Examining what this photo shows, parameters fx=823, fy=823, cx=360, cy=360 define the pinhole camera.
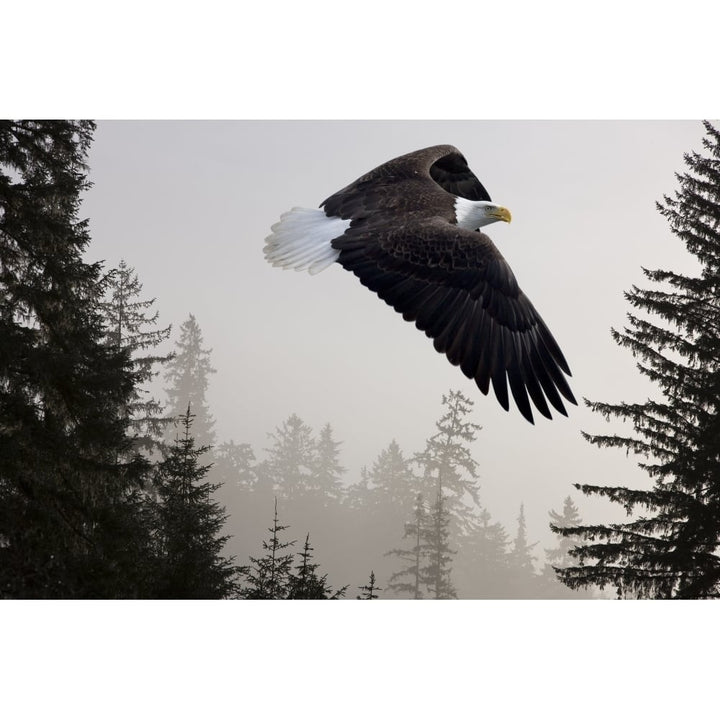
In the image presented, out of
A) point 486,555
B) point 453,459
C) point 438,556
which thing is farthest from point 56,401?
point 486,555

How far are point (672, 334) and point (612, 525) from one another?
4.47 ft

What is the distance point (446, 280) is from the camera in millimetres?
3846

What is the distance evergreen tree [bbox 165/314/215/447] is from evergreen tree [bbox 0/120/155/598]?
532 mm

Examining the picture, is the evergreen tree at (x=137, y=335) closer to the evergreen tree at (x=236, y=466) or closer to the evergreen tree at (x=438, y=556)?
the evergreen tree at (x=236, y=466)

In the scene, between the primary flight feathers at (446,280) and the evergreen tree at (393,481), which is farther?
the evergreen tree at (393,481)

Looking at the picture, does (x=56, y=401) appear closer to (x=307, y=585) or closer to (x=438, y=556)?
(x=307, y=585)

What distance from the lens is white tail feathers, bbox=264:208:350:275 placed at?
425 centimetres

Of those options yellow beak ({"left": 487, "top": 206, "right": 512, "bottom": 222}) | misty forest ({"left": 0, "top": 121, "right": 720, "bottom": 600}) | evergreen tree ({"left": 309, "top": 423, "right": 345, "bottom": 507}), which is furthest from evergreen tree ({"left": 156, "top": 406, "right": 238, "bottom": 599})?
yellow beak ({"left": 487, "top": 206, "right": 512, "bottom": 222})

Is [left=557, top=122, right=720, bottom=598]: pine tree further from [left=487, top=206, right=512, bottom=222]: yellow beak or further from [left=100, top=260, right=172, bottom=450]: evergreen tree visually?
[left=100, top=260, right=172, bottom=450]: evergreen tree

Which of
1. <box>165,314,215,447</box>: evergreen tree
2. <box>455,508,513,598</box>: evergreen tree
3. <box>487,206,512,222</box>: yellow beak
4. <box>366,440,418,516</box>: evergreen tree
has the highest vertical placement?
<box>487,206,512,222</box>: yellow beak

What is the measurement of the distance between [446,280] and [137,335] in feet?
14.0

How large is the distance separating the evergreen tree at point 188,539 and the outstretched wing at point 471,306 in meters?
2.49

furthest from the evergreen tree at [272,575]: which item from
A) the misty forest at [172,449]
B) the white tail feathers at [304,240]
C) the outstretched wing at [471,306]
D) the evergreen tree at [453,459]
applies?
the outstretched wing at [471,306]

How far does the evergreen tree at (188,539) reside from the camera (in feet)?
17.4
